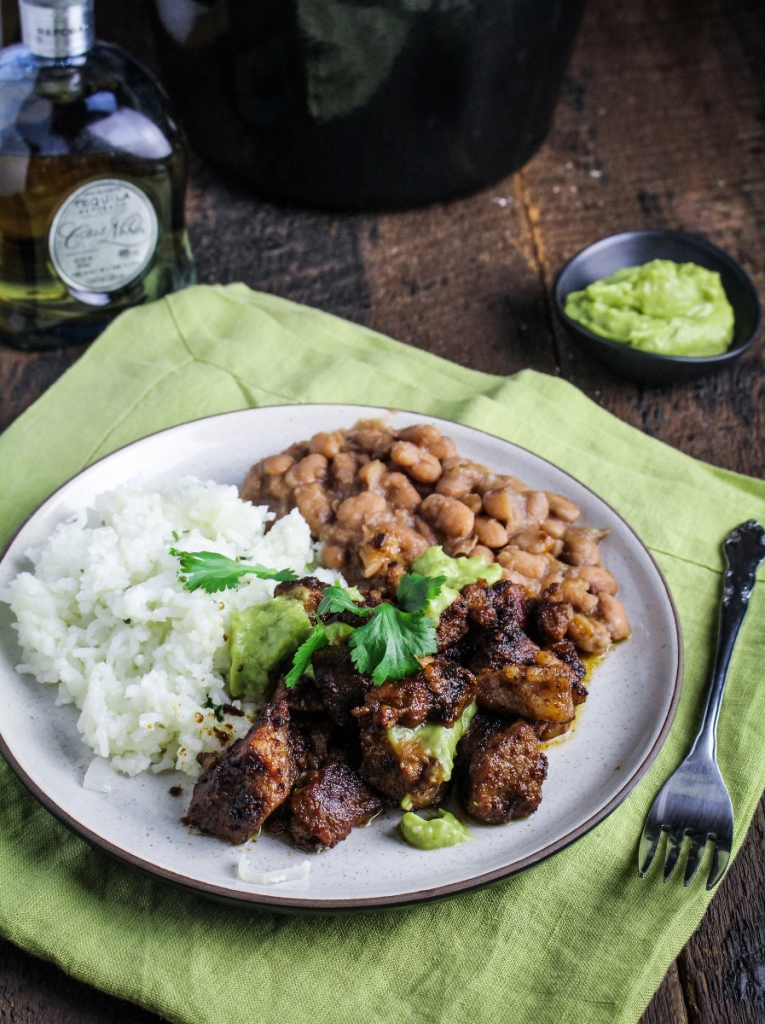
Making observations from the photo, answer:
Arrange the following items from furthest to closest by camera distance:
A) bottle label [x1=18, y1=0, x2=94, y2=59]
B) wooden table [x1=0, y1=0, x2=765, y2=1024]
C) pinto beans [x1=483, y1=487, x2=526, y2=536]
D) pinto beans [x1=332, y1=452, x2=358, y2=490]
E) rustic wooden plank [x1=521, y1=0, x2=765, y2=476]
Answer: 1. rustic wooden plank [x1=521, y1=0, x2=765, y2=476]
2. wooden table [x1=0, y1=0, x2=765, y2=1024]
3. bottle label [x1=18, y1=0, x2=94, y2=59]
4. pinto beans [x1=332, y1=452, x2=358, y2=490]
5. pinto beans [x1=483, y1=487, x2=526, y2=536]

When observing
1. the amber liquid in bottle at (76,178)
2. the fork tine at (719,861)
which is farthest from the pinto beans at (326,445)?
the fork tine at (719,861)

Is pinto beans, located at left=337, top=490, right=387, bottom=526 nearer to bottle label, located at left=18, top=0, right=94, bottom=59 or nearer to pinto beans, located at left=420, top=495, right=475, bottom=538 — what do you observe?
pinto beans, located at left=420, top=495, right=475, bottom=538

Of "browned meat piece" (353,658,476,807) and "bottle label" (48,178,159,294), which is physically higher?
"bottle label" (48,178,159,294)

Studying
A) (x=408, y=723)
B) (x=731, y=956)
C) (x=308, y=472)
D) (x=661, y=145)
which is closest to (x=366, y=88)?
(x=308, y=472)

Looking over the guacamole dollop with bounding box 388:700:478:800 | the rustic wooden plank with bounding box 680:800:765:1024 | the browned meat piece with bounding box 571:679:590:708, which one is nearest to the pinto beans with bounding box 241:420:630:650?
the browned meat piece with bounding box 571:679:590:708

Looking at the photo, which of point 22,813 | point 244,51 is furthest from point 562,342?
point 22,813

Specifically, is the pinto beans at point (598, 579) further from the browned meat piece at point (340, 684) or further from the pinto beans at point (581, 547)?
the browned meat piece at point (340, 684)

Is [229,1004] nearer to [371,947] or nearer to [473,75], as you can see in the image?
[371,947]
